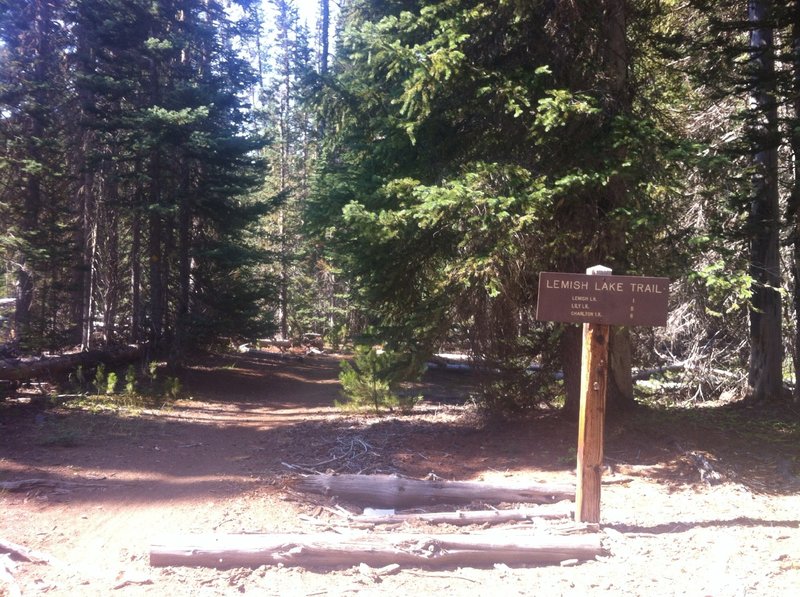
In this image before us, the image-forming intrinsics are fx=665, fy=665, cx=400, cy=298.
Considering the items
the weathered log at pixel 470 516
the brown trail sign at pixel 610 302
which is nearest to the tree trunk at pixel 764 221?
the brown trail sign at pixel 610 302

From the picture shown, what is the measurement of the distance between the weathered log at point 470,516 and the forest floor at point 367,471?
13cm

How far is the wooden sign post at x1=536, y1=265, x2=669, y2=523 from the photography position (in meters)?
6.09

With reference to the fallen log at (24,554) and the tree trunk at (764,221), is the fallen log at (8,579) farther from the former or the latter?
the tree trunk at (764,221)

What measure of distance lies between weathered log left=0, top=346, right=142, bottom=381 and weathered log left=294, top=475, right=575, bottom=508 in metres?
10.4

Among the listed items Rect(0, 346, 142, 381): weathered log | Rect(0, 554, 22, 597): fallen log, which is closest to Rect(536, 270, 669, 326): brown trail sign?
Rect(0, 554, 22, 597): fallen log

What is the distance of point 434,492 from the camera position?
731cm

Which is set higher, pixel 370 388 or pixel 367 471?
pixel 370 388

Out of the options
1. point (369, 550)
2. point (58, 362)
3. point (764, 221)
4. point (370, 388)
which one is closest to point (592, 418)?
point (369, 550)

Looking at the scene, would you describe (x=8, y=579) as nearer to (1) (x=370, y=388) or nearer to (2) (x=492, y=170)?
(2) (x=492, y=170)

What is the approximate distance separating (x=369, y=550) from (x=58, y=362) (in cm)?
1328

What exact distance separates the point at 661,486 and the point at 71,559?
648cm

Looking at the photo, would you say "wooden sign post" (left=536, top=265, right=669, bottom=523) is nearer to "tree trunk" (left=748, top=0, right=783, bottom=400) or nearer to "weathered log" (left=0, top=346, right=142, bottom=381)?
"tree trunk" (left=748, top=0, right=783, bottom=400)

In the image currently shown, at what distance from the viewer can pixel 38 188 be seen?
18.0 meters

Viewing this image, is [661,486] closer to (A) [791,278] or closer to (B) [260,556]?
(B) [260,556]
